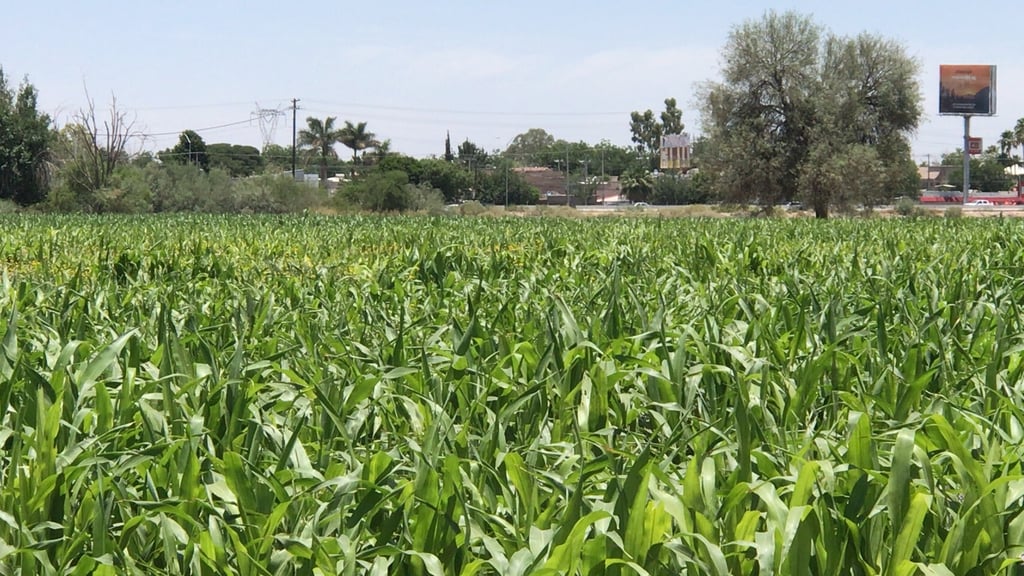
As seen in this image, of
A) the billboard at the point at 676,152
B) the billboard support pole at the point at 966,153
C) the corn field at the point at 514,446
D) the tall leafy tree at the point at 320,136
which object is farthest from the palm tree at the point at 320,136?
the corn field at the point at 514,446

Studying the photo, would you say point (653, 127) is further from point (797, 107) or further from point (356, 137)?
point (797, 107)

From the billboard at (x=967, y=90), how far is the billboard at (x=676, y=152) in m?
27.1

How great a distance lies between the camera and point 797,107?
5050 centimetres

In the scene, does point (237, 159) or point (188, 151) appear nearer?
point (188, 151)

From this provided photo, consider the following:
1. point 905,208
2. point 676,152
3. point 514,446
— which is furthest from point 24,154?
point 676,152

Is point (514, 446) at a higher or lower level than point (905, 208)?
higher

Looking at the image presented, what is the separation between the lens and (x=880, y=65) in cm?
5153

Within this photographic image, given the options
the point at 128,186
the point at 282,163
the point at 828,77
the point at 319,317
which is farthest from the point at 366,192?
the point at 282,163

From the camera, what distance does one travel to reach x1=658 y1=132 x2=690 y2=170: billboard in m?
124

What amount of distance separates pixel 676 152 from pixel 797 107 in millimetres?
76380

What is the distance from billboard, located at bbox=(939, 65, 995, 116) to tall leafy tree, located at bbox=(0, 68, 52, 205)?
282 feet

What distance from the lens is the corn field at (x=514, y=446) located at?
1.90m

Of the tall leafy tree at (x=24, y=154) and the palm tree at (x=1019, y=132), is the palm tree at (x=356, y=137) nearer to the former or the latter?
the tall leafy tree at (x=24, y=154)

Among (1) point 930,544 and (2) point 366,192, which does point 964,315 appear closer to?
(1) point 930,544
